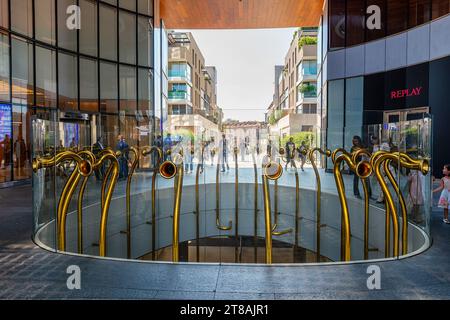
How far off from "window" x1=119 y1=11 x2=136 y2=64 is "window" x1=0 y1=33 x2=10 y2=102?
20.7 feet

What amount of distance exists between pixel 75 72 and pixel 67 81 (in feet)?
2.13

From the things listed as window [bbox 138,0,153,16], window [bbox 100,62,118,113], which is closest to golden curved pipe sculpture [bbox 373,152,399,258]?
window [bbox 100,62,118,113]

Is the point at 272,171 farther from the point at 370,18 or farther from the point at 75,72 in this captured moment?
the point at 370,18

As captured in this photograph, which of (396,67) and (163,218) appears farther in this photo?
(396,67)

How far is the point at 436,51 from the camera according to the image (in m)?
12.9

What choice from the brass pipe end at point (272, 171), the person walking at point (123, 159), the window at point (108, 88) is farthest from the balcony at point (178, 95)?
the brass pipe end at point (272, 171)

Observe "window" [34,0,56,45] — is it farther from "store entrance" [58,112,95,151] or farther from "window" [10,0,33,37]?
"store entrance" [58,112,95,151]

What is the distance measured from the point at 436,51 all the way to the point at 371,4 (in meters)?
5.00

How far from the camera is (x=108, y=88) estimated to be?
16953 millimetres

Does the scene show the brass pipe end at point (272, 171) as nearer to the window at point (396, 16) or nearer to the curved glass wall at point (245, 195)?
the curved glass wall at point (245, 195)

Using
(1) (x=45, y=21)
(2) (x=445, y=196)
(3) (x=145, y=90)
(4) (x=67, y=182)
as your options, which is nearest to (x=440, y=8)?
(2) (x=445, y=196)

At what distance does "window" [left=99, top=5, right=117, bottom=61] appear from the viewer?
16734 millimetres

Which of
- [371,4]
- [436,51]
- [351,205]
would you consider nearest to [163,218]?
[351,205]
